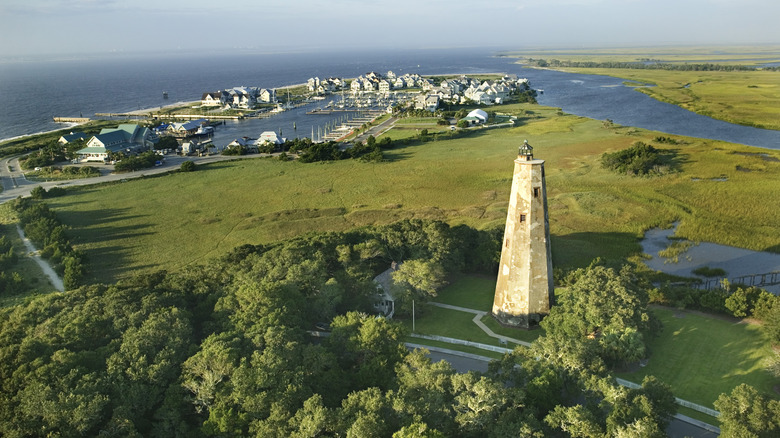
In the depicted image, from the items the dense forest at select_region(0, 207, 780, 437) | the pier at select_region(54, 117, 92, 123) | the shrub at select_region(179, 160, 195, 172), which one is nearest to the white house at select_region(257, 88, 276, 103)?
the pier at select_region(54, 117, 92, 123)

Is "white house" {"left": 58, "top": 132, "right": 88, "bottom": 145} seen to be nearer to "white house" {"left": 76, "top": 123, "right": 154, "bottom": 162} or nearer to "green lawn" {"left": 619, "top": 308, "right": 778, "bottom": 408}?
"white house" {"left": 76, "top": 123, "right": 154, "bottom": 162}

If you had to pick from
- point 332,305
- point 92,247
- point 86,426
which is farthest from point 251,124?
point 86,426

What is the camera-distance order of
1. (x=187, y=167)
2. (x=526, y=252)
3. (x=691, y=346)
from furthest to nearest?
(x=187, y=167) < (x=526, y=252) < (x=691, y=346)

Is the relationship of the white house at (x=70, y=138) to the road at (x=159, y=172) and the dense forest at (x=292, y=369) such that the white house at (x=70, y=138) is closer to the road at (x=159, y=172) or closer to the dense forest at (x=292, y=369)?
the road at (x=159, y=172)

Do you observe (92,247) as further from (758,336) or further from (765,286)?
(765,286)

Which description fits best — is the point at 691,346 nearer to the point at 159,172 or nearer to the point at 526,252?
the point at 526,252

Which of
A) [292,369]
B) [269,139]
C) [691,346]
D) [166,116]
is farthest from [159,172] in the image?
[691,346]

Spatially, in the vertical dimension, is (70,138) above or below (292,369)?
below
